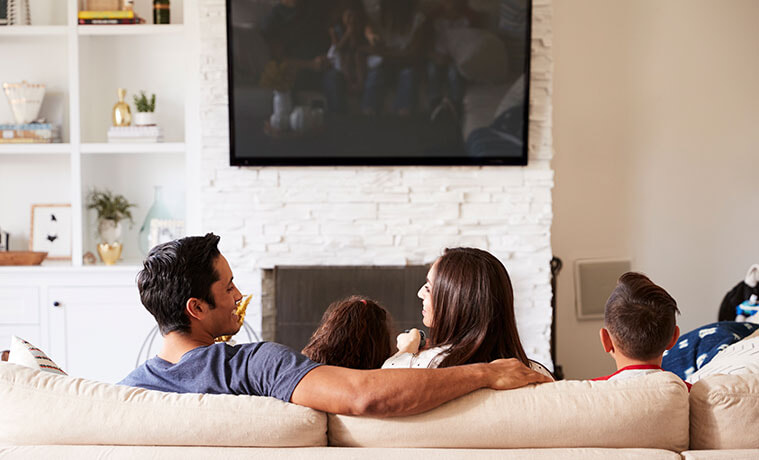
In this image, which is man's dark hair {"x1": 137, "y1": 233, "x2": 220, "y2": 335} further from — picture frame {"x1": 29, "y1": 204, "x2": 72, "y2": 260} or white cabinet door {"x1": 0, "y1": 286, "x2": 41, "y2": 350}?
Result: picture frame {"x1": 29, "y1": 204, "x2": 72, "y2": 260}

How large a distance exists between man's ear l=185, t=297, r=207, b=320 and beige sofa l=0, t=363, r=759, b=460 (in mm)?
263

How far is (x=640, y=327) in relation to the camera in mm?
1772

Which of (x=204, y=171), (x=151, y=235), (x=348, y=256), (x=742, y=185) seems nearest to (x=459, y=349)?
(x=348, y=256)

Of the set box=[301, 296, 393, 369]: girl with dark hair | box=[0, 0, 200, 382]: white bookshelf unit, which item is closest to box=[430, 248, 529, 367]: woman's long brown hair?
box=[301, 296, 393, 369]: girl with dark hair

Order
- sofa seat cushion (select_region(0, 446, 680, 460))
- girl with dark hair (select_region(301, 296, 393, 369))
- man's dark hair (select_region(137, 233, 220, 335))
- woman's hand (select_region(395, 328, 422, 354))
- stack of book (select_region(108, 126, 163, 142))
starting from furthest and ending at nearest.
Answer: stack of book (select_region(108, 126, 163, 142))
woman's hand (select_region(395, 328, 422, 354))
girl with dark hair (select_region(301, 296, 393, 369))
man's dark hair (select_region(137, 233, 220, 335))
sofa seat cushion (select_region(0, 446, 680, 460))

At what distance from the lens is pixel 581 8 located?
3992 millimetres

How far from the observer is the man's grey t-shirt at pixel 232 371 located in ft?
4.56

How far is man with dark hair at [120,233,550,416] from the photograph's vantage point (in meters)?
1.32

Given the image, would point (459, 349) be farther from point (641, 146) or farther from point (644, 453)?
point (641, 146)

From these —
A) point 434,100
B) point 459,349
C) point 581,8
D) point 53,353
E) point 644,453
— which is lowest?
point 53,353

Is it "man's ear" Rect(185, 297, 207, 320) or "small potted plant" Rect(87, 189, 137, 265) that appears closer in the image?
"man's ear" Rect(185, 297, 207, 320)

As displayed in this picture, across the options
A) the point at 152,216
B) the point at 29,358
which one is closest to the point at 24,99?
the point at 152,216

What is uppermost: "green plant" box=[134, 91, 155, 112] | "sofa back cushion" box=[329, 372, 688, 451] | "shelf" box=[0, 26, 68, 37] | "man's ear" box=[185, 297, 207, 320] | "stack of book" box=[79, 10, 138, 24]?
"stack of book" box=[79, 10, 138, 24]

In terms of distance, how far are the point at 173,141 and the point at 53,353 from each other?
4.10ft
